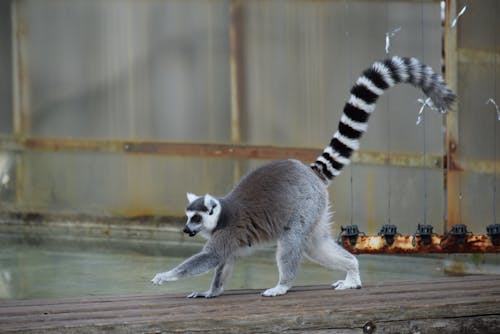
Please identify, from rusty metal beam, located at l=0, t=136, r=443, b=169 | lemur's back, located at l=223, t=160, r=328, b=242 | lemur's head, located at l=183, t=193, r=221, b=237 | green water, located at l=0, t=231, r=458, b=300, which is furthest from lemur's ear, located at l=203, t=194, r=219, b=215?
rusty metal beam, located at l=0, t=136, r=443, b=169

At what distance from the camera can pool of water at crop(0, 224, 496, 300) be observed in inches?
315

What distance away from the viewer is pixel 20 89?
10672 mm

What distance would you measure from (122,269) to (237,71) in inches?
92.6

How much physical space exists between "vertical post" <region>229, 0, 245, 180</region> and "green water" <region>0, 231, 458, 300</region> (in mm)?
1138

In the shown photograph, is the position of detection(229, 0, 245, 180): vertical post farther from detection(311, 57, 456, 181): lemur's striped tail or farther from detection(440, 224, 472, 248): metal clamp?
detection(311, 57, 456, 181): lemur's striped tail

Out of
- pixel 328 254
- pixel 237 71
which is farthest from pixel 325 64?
pixel 328 254

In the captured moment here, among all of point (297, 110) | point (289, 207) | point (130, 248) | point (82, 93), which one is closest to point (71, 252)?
point (130, 248)

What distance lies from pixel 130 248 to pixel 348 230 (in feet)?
10.7

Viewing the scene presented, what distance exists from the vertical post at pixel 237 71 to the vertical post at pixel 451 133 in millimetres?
2097

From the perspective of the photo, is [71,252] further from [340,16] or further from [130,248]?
[340,16]

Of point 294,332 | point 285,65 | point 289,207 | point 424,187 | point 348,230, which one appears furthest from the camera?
point 285,65

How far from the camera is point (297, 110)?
9.66 metres

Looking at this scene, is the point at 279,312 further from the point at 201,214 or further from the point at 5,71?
the point at 5,71

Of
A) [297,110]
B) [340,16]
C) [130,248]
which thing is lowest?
[130,248]
